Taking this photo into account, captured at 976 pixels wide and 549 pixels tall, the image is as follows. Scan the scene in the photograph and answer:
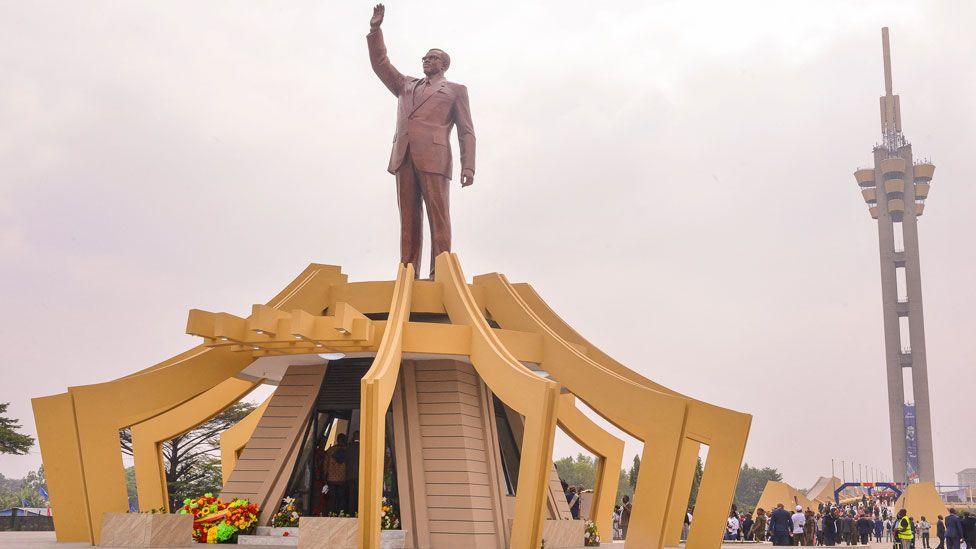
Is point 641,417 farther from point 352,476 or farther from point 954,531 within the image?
point 954,531

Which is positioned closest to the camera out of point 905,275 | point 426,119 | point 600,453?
point 426,119

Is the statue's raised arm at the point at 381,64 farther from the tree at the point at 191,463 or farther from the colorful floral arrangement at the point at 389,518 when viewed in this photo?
the tree at the point at 191,463

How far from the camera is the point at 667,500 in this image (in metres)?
15.1

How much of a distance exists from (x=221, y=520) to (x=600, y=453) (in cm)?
1006

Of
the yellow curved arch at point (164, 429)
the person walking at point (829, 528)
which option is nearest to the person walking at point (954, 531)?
the person walking at point (829, 528)

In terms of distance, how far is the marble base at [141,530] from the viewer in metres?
14.7

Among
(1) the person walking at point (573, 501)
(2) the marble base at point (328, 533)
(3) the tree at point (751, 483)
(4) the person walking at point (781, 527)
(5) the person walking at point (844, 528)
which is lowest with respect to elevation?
→ (2) the marble base at point (328, 533)

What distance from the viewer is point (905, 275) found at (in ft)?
261

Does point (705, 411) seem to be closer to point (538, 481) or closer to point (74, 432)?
point (538, 481)

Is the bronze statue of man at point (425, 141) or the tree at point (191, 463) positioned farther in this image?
the tree at point (191, 463)

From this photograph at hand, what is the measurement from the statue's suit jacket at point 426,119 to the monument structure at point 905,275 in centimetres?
6773

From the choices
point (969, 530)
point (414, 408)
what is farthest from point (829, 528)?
point (414, 408)

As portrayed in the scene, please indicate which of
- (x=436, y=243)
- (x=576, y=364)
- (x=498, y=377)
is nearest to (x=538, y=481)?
(x=498, y=377)

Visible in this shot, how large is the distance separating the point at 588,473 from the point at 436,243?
85.7 meters
